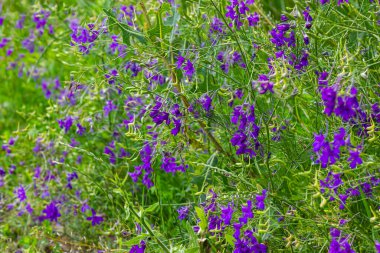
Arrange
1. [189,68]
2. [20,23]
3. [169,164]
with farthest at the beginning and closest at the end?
[20,23]
[169,164]
[189,68]

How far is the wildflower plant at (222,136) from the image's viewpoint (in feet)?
5.57

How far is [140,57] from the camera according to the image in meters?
2.12

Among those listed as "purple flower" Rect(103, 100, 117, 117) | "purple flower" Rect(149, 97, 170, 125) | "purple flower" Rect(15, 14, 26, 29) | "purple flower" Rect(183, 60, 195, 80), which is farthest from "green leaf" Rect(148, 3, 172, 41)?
"purple flower" Rect(15, 14, 26, 29)

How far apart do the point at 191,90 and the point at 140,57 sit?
0.21m

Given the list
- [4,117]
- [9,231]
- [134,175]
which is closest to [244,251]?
[134,175]

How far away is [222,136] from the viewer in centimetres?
228

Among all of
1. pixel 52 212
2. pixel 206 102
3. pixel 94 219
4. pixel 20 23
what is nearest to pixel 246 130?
pixel 206 102

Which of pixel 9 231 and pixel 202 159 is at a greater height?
pixel 202 159

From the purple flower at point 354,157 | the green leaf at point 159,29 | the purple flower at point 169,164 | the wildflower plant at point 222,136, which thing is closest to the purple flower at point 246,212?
the wildflower plant at point 222,136

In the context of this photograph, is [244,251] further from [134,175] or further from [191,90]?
[134,175]

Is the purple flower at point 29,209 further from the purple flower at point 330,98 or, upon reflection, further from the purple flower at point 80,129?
the purple flower at point 330,98

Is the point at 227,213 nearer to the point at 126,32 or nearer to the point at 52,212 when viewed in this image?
the point at 126,32

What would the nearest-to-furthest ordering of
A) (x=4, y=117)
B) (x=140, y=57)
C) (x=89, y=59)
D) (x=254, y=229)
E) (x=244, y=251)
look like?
(x=244, y=251), (x=254, y=229), (x=140, y=57), (x=89, y=59), (x=4, y=117)

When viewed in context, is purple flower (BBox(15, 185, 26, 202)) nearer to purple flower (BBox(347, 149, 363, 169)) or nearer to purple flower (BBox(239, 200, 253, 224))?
purple flower (BBox(239, 200, 253, 224))
